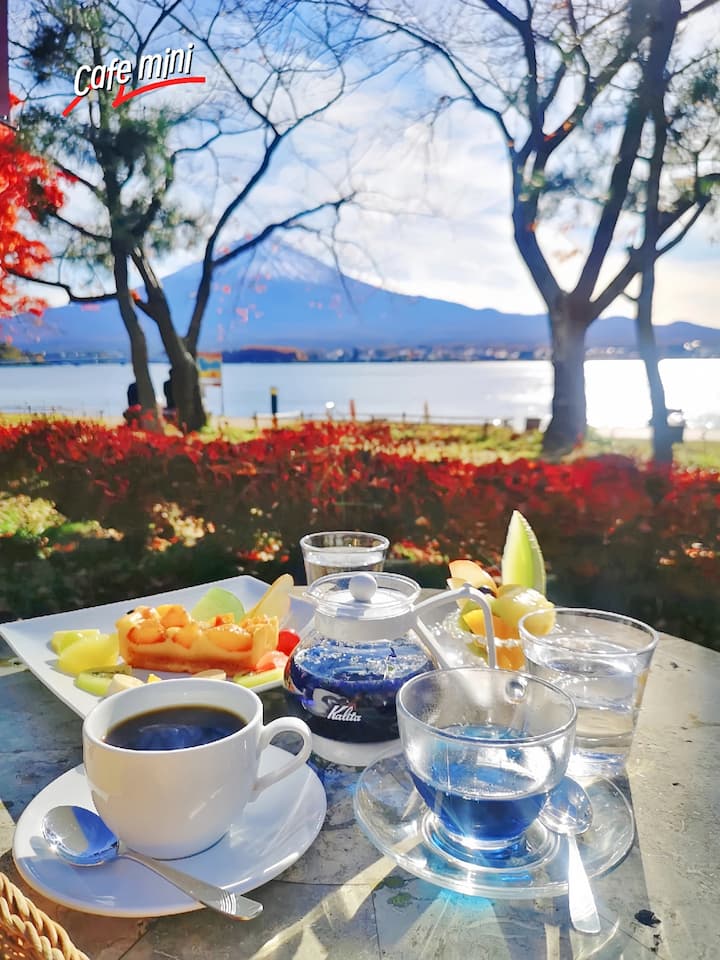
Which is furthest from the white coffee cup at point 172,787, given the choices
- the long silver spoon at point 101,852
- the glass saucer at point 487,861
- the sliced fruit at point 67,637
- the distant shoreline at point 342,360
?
the distant shoreline at point 342,360

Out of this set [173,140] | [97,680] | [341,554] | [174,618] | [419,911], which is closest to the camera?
[419,911]

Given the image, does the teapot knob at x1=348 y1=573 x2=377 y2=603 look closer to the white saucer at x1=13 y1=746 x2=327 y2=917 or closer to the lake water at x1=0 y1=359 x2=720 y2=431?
the white saucer at x1=13 y1=746 x2=327 y2=917

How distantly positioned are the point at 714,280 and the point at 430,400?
54.7 inches

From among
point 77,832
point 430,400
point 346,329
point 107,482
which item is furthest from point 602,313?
point 77,832

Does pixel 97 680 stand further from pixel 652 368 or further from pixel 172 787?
pixel 652 368

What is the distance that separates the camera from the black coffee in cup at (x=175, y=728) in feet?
2.47

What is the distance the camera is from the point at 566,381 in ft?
11.5

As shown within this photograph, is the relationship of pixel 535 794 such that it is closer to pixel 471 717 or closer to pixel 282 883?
pixel 471 717

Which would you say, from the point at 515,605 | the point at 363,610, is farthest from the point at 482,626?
the point at 363,610

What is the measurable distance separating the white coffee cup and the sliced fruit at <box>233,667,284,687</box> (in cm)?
35

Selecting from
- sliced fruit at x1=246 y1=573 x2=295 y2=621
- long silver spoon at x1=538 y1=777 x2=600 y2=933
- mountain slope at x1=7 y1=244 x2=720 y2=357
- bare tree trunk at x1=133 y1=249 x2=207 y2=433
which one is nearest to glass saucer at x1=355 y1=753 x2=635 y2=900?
long silver spoon at x1=538 y1=777 x2=600 y2=933

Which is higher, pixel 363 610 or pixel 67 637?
pixel 363 610

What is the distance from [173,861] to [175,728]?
123mm

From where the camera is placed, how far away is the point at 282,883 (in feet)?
2.34
